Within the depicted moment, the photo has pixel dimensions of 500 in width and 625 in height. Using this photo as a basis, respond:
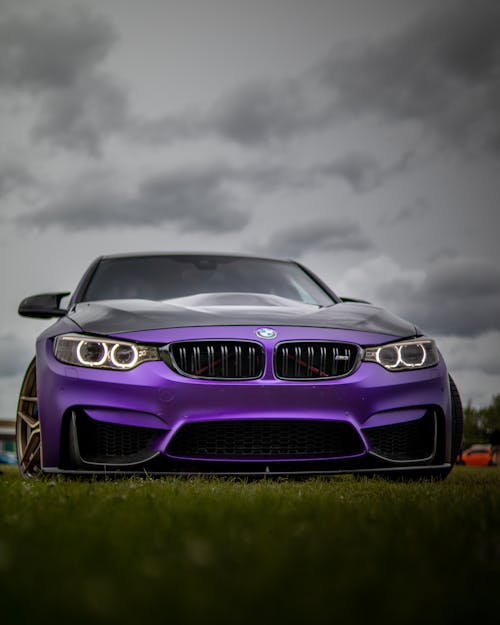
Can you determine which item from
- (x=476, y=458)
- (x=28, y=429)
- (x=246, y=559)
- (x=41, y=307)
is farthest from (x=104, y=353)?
(x=476, y=458)

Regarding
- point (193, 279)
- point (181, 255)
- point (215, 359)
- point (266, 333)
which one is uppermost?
point (181, 255)

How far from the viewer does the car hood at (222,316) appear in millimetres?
4352

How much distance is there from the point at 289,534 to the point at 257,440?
1895mm

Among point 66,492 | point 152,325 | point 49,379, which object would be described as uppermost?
point 152,325

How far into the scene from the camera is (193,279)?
5941 millimetres

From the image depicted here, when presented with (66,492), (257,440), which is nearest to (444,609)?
(66,492)

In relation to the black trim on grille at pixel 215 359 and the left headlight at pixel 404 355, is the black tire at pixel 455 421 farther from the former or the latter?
the black trim on grille at pixel 215 359

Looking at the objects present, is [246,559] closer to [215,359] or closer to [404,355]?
[215,359]

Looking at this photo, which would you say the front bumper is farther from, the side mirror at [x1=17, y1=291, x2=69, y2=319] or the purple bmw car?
the side mirror at [x1=17, y1=291, x2=69, y2=319]

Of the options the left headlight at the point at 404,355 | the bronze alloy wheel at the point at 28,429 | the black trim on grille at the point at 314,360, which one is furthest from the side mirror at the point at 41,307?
the left headlight at the point at 404,355

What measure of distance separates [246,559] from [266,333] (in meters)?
2.50

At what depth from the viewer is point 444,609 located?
4.77 feet

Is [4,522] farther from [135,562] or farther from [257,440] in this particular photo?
[257,440]

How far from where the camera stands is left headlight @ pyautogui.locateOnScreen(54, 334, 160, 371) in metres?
4.19
